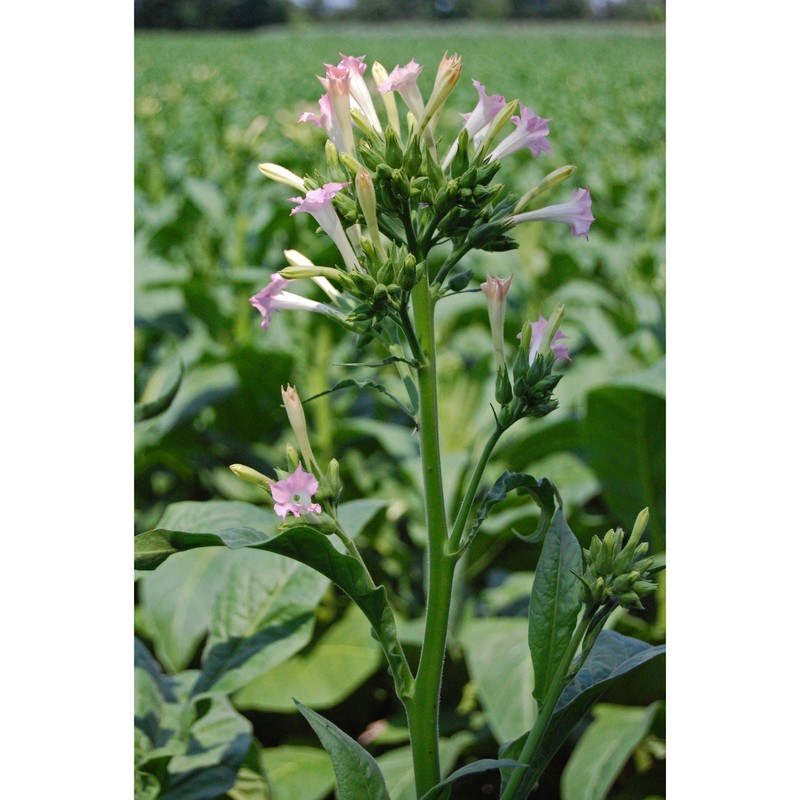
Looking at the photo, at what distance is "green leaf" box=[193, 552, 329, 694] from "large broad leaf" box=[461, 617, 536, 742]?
0.20 m

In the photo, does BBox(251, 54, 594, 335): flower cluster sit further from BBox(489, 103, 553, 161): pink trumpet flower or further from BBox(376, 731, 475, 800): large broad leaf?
BBox(376, 731, 475, 800): large broad leaf

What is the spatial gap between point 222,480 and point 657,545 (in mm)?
730

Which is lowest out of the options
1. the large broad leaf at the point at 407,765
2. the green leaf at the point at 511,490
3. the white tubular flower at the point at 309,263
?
the large broad leaf at the point at 407,765

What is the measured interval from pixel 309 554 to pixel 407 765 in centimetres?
38

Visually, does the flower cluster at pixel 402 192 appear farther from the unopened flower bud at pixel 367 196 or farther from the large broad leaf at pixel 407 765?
the large broad leaf at pixel 407 765

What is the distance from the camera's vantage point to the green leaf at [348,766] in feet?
1.71

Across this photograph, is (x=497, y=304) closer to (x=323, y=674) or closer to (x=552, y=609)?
(x=552, y=609)

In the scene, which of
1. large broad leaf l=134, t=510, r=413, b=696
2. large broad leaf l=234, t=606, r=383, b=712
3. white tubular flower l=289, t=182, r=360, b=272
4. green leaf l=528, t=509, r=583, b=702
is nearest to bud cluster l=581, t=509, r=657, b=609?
green leaf l=528, t=509, r=583, b=702

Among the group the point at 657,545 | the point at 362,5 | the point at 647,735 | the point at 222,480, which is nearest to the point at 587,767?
the point at 647,735

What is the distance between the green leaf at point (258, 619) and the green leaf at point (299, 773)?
12 centimetres

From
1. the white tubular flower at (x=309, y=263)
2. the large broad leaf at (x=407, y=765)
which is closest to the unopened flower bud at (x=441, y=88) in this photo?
the white tubular flower at (x=309, y=263)

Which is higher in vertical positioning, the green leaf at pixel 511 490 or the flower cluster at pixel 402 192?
the flower cluster at pixel 402 192

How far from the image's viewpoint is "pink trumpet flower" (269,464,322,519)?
50cm

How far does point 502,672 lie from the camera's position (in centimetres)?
89
